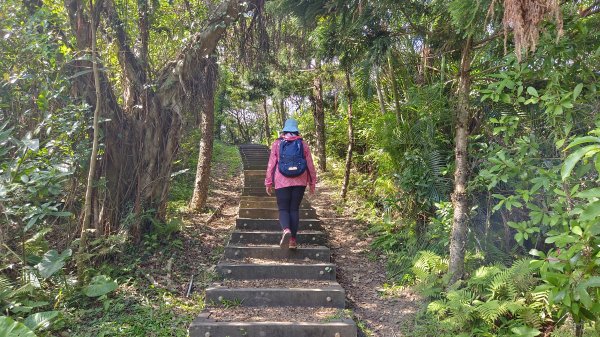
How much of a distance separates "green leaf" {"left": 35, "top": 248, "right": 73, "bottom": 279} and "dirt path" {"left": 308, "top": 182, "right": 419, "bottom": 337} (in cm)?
317

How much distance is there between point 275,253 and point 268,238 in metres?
0.54

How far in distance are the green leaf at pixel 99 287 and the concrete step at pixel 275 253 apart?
1.64m

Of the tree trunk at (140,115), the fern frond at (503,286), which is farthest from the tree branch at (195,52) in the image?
the fern frond at (503,286)

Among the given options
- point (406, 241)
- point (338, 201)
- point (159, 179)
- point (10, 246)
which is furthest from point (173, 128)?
point (338, 201)

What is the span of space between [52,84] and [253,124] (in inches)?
1302

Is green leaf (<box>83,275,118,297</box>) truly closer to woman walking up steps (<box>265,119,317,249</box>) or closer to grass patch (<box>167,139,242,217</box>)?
grass patch (<box>167,139,242,217</box>)

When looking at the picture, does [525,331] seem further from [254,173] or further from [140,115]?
[254,173]

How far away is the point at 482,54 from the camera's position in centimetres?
477

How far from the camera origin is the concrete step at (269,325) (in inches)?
164

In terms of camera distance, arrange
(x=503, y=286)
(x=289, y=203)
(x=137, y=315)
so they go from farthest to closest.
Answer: (x=289, y=203), (x=137, y=315), (x=503, y=286)

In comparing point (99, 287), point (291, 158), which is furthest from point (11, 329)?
point (291, 158)

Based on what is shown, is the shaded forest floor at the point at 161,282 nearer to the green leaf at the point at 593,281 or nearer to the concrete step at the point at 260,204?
the concrete step at the point at 260,204

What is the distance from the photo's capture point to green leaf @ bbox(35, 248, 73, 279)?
162 inches

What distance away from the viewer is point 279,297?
15.9 ft
